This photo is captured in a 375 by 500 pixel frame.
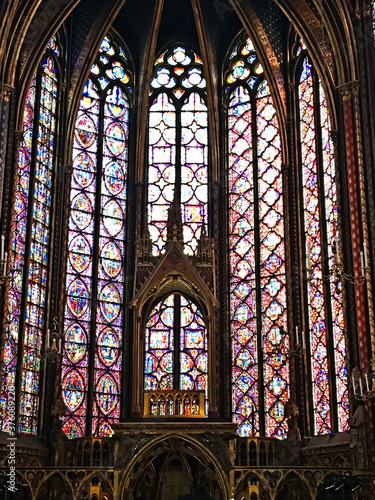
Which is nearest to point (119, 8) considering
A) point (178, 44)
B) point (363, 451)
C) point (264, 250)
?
point (178, 44)

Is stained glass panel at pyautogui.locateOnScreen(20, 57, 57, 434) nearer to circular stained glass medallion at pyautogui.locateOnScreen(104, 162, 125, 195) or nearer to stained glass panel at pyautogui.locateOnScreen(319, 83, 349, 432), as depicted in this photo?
circular stained glass medallion at pyautogui.locateOnScreen(104, 162, 125, 195)

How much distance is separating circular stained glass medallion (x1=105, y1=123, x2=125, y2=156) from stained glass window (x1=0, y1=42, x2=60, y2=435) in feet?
5.61

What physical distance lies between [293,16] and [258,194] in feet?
14.8

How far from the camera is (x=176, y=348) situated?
2048 centimetres

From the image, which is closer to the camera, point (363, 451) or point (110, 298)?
point (363, 451)

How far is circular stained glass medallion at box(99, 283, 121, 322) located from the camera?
806 inches

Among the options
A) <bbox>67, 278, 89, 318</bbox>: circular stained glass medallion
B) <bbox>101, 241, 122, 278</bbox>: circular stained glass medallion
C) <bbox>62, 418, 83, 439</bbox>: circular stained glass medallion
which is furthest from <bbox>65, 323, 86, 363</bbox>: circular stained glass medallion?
<bbox>101, 241, 122, 278</bbox>: circular stained glass medallion

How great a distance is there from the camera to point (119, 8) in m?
21.1

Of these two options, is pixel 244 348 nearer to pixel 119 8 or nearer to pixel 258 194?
pixel 258 194

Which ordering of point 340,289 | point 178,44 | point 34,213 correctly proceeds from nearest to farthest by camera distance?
1. point 340,289
2. point 34,213
3. point 178,44

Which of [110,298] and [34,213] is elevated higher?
[34,213]

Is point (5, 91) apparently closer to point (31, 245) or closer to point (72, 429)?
point (31, 245)

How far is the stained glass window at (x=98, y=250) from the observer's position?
64.3 ft

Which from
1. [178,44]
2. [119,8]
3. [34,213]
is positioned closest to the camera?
[34,213]
